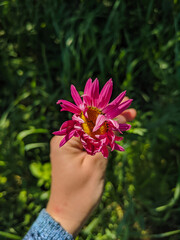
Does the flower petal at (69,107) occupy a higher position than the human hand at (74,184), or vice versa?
the flower petal at (69,107)

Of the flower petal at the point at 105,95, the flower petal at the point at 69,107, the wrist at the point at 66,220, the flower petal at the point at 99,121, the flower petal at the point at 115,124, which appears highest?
the flower petal at the point at 69,107

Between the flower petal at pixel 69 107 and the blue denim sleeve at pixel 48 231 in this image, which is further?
the blue denim sleeve at pixel 48 231

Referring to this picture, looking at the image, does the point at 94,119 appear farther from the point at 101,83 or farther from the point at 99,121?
the point at 101,83

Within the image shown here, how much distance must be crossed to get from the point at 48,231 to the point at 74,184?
0.23 meters

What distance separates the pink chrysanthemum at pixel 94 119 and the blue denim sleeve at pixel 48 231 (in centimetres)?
40

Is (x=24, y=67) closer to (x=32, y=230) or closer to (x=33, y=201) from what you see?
(x=33, y=201)

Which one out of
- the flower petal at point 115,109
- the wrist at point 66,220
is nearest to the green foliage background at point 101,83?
the wrist at point 66,220

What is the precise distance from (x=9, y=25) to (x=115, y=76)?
777mm

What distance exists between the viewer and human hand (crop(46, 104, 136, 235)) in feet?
3.70

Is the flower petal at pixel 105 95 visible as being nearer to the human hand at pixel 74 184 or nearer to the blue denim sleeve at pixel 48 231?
the human hand at pixel 74 184

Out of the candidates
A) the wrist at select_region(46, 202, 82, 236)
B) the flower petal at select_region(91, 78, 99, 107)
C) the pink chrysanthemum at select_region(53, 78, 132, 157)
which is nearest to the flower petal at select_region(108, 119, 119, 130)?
the pink chrysanthemum at select_region(53, 78, 132, 157)

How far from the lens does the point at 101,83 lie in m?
1.61

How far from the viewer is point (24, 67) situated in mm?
1793

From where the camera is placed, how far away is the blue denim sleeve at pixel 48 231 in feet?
3.68
